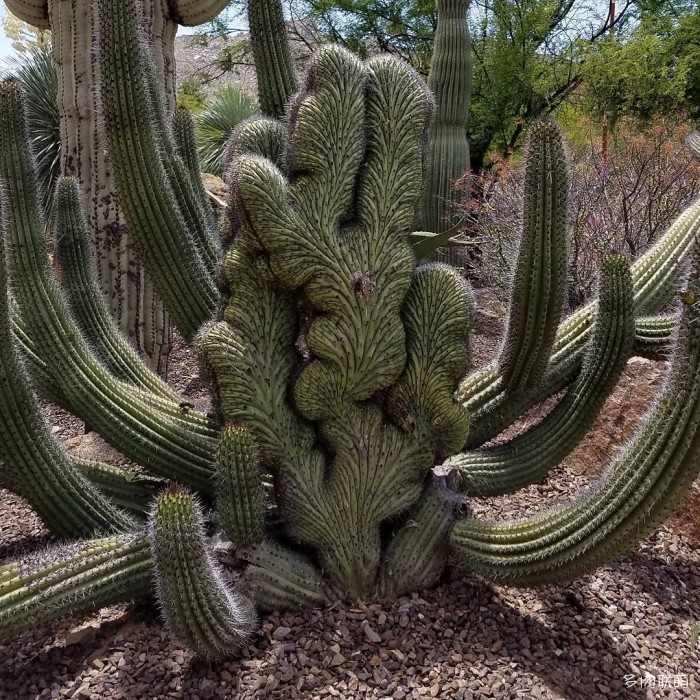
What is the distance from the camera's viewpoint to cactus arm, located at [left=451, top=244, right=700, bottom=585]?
1747 mm

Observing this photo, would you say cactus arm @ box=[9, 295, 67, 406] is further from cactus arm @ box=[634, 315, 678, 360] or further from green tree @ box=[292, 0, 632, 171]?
green tree @ box=[292, 0, 632, 171]

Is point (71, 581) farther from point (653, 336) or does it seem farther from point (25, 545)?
point (653, 336)

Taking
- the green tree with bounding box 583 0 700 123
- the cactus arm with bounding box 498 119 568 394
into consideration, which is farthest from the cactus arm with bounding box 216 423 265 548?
the green tree with bounding box 583 0 700 123

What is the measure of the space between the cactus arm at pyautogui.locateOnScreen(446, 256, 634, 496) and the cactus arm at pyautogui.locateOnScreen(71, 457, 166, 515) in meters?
1.06

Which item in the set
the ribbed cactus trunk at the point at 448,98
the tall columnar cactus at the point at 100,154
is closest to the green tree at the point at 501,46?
the ribbed cactus trunk at the point at 448,98

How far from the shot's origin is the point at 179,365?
506 cm

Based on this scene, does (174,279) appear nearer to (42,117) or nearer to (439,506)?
(439,506)

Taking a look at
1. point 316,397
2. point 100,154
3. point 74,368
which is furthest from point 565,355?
point 100,154

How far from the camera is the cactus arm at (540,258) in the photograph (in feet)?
7.34

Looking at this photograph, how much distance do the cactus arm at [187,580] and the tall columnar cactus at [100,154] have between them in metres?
2.39

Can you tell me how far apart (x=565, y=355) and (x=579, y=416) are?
0.27 metres

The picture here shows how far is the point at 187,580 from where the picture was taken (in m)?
1.67

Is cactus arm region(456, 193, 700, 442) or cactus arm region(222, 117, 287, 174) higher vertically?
cactus arm region(222, 117, 287, 174)

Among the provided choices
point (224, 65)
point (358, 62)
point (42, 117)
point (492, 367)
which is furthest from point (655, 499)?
point (224, 65)
